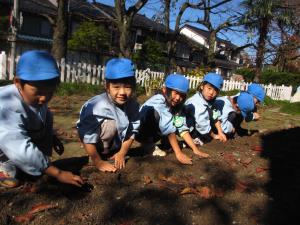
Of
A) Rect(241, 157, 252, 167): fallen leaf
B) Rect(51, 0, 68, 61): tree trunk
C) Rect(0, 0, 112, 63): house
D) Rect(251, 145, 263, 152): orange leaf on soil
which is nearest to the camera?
Rect(241, 157, 252, 167): fallen leaf

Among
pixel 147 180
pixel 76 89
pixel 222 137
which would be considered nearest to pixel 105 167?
pixel 147 180

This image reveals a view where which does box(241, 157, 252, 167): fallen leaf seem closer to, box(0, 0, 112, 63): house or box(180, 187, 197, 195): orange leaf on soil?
box(180, 187, 197, 195): orange leaf on soil

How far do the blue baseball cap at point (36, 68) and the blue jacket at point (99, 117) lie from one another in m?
0.91

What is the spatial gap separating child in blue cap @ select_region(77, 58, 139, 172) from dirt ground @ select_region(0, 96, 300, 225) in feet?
0.53

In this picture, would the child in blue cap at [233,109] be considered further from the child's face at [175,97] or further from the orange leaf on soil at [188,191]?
the orange leaf on soil at [188,191]

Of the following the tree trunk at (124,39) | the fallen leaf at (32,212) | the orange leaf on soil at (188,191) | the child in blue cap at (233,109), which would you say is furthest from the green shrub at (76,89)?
the fallen leaf at (32,212)

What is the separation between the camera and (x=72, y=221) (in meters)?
2.12

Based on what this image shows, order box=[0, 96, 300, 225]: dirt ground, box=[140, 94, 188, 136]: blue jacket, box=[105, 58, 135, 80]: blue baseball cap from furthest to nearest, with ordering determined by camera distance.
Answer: box=[140, 94, 188, 136]: blue jacket, box=[105, 58, 135, 80]: blue baseball cap, box=[0, 96, 300, 225]: dirt ground

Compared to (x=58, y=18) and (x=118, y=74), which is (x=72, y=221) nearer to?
(x=118, y=74)

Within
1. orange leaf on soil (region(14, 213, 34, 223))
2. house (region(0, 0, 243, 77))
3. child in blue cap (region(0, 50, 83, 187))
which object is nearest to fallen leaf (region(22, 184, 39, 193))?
child in blue cap (region(0, 50, 83, 187))

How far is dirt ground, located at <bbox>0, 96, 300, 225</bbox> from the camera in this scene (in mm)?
2223

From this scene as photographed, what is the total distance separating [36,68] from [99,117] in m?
1.04

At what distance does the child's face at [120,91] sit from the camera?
316 centimetres

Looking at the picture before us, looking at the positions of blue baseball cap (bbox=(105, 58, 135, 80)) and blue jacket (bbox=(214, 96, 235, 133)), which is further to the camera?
blue jacket (bbox=(214, 96, 235, 133))
